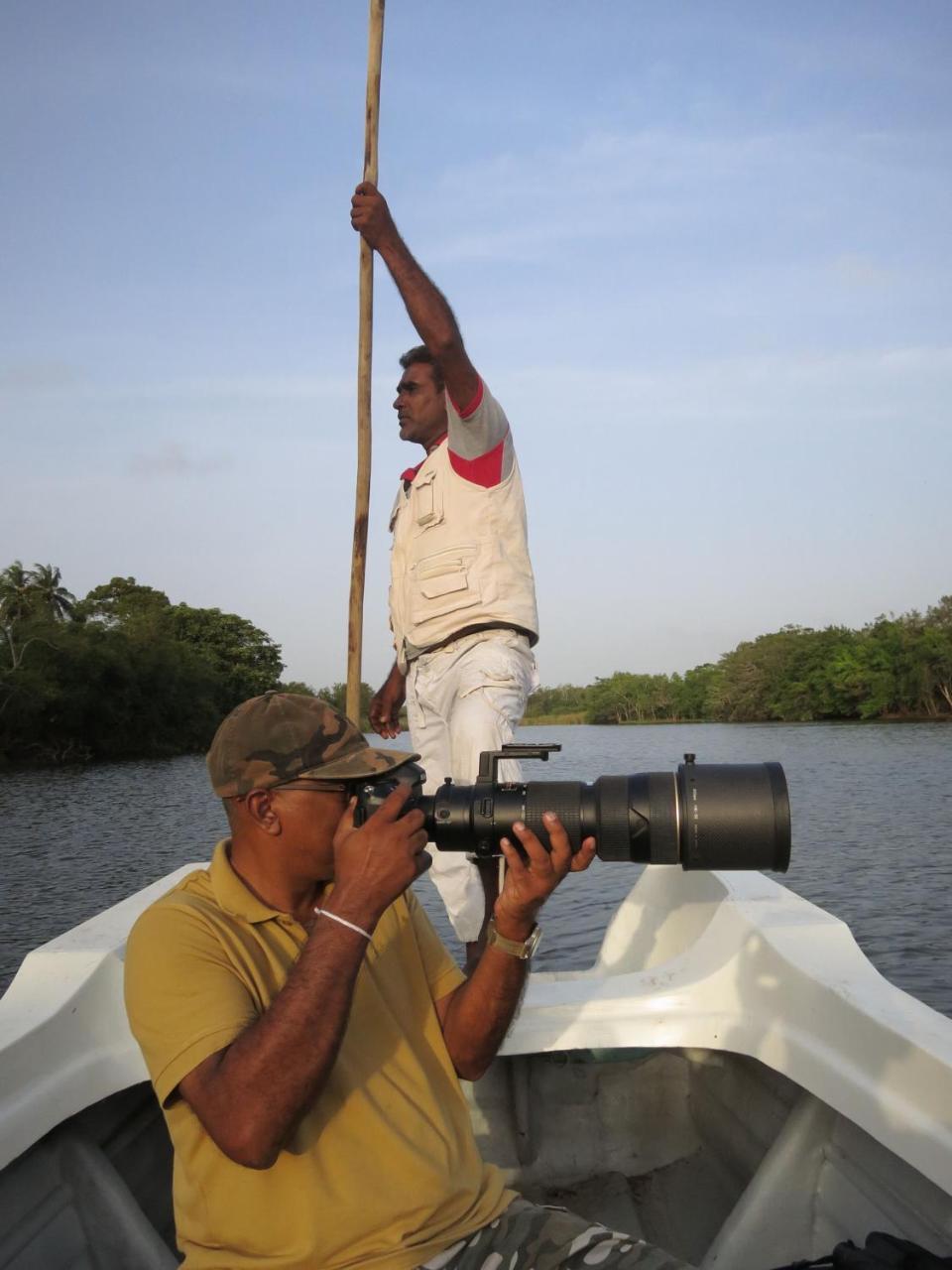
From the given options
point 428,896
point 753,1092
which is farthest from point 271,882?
point 428,896

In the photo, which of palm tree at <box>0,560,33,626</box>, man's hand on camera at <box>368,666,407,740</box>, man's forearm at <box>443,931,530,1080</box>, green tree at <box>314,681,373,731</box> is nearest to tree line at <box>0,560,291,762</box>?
palm tree at <box>0,560,33,626</box>

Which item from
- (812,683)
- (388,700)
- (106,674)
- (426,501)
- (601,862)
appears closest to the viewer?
(426,501)

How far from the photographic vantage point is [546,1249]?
4.87 feet

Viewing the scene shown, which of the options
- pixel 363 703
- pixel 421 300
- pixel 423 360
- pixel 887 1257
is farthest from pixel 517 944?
pixel 363 703

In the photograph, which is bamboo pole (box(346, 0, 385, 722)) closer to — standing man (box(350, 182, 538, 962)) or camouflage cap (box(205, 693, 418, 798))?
standing man (box(350, 182, 538, 962))

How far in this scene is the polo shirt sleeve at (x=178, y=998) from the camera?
1.33 metres

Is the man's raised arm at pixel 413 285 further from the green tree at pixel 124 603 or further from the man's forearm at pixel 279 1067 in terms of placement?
the green tree at pixel 124 603

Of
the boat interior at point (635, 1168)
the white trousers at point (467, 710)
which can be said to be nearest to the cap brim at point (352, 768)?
the boat interior at point (635, 1168)

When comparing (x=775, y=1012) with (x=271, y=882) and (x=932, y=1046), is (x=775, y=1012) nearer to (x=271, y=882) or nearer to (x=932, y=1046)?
(x=932, y=1046)

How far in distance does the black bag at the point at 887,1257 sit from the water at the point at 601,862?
4724 mm

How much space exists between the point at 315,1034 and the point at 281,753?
0.39 metres

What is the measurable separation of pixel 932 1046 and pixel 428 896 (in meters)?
7.43

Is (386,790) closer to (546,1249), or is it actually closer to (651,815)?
(651,815)

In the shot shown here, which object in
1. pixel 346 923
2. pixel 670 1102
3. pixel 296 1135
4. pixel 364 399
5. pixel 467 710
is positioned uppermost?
pixel 364 399
